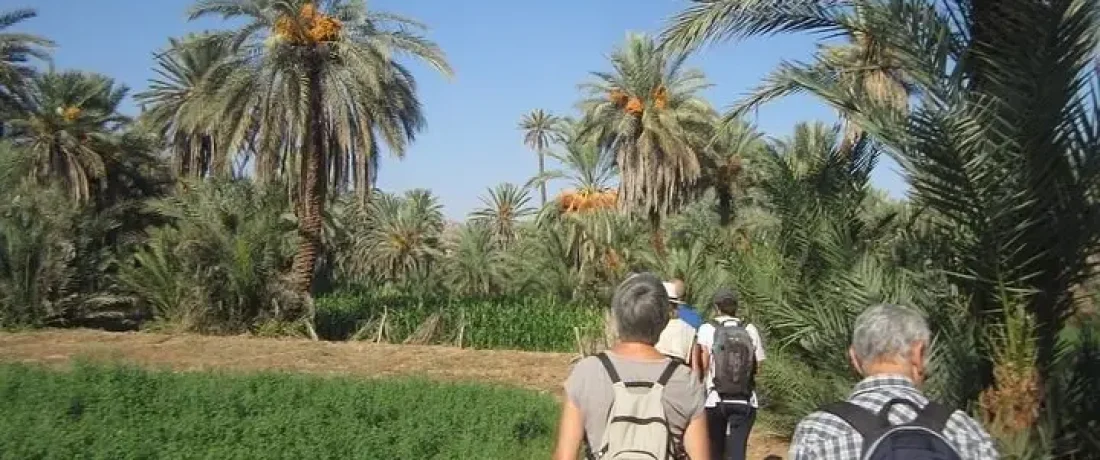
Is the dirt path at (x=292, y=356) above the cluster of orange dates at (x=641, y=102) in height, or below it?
below

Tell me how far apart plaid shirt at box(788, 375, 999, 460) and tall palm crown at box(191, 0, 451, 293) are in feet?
70.7

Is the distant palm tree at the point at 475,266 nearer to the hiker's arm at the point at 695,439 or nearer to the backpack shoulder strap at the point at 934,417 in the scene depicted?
the hiker's arm at the point at 695,439

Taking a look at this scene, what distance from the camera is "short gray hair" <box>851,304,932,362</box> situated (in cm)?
313

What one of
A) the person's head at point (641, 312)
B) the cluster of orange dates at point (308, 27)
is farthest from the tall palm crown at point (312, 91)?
the person's head at point (641, 312)

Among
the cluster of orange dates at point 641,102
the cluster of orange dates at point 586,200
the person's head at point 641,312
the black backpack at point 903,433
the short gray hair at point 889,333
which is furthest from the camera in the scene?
the cluster of orange dates at point 586,200

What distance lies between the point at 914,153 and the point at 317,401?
6384 mm

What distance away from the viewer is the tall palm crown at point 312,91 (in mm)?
23766

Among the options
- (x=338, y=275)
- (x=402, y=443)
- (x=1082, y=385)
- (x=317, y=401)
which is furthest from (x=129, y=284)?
(x=338, y=275)

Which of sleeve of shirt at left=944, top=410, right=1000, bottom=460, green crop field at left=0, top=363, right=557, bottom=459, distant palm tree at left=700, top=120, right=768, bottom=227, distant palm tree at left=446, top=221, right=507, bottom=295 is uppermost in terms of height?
distant palm tree at left=700, top=120, right=768, bottom=227

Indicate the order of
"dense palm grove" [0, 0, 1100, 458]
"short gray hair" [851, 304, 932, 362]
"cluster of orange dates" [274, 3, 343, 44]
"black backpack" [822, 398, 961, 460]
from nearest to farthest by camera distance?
"black backpack" [822, 398, 961, 460], "short gray hair" [851, 304, 932, 362], "dense palm grove" [0, 0, 1100, 458], "cluster of orange dates" [274, 3, 343, 44]

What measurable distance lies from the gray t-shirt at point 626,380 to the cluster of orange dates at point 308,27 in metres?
21.2

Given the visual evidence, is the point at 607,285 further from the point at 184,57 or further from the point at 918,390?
the point at 918,390

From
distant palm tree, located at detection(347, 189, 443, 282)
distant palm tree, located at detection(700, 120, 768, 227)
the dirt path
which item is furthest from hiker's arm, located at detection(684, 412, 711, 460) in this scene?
distant palm tree, located at detection(347, 189, 443, 282)

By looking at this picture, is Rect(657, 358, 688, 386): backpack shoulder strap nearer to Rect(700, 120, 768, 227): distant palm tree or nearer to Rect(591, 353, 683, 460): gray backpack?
Rect(591, 353, 683, 460): gray backpack
